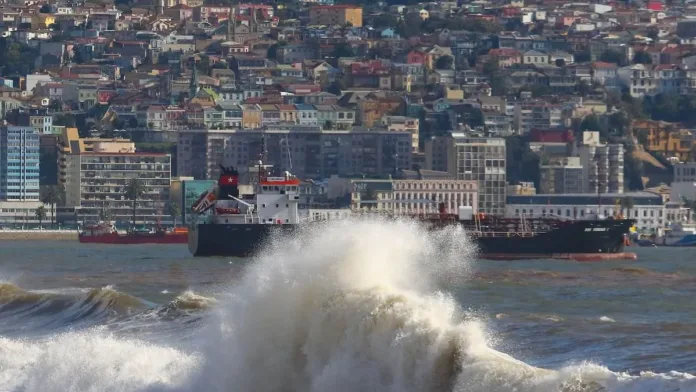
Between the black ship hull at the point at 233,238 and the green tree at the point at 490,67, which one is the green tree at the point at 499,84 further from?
the black ship hull at the point at 233,238

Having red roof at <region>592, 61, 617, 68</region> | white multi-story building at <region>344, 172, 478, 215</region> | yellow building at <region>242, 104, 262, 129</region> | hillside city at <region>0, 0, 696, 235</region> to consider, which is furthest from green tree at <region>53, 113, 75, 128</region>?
red roof at <region>592, 61, 617, 68</region>

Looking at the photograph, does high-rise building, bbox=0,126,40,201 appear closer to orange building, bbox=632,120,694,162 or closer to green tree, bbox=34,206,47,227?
green tree, bbox=34,206,47,227

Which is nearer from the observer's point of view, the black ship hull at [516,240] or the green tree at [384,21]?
the black ship hull at [516,240]

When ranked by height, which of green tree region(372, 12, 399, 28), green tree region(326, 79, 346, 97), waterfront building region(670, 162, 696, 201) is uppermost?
green tree region(372, 12, 399, 28)

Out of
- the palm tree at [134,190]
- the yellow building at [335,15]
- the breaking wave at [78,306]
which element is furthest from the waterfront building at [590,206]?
the breaking wave at [78,306]

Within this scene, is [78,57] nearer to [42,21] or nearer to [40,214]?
[42,21]

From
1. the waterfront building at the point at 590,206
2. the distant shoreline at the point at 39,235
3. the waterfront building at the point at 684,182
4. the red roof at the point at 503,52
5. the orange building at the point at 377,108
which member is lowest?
the distant shoreline at the point at 39,235
